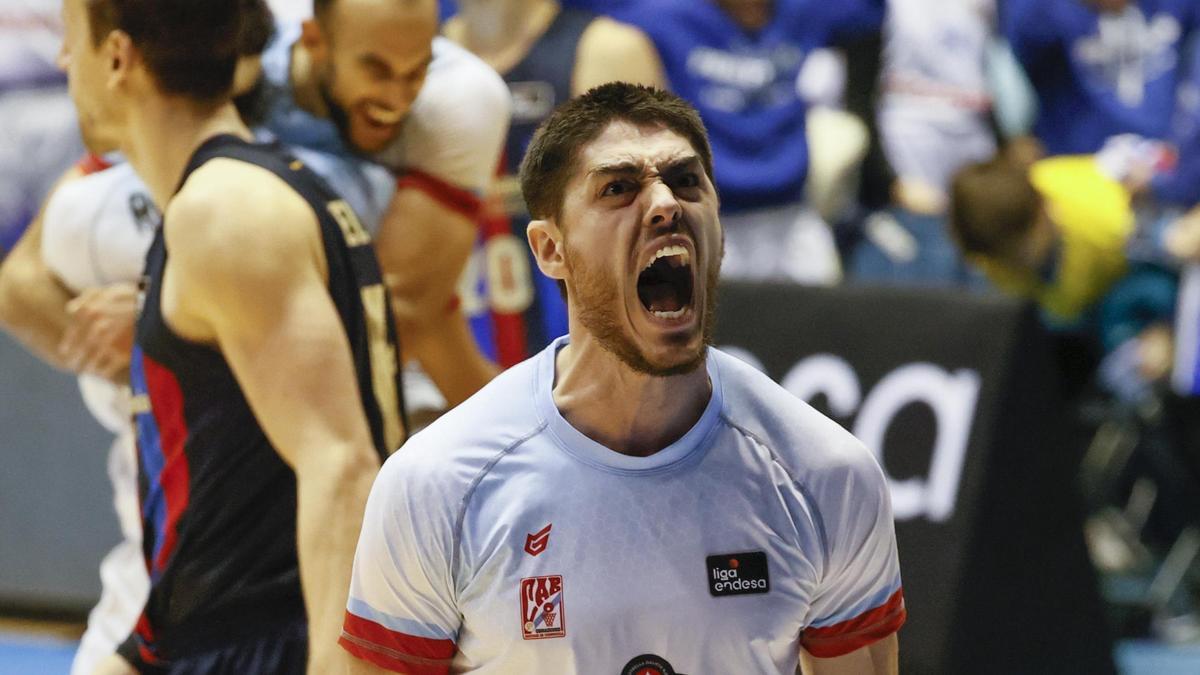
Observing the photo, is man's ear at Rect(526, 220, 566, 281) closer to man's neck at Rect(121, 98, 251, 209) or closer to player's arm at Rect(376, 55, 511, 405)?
man's neck at Rect(121, 98, 251, 209)

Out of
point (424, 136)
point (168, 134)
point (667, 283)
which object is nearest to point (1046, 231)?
point (424, 136)

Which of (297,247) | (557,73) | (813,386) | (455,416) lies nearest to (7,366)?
(557,73)

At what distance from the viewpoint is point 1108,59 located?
25.1 feet

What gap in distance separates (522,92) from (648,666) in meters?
3.04

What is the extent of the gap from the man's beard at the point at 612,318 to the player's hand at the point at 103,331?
132cm

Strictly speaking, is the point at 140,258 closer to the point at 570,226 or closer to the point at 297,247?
the point at 297,247

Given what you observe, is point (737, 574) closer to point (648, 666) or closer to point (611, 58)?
point (648, 666)

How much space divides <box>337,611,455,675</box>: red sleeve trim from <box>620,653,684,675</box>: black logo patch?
0.84 ft

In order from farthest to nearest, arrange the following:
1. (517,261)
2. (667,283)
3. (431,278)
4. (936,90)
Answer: (936,90) → (517,261) → (431,278) → (667,283)

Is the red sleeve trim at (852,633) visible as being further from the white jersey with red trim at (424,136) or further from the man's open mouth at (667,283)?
the white jersey with red trim at (424,136)

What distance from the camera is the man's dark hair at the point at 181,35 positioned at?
3014mm

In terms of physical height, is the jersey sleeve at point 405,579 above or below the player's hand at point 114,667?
above

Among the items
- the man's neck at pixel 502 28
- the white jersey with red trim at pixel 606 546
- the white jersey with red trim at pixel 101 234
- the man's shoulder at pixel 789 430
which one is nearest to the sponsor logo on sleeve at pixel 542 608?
the white jersey with red trim at pixel 606 546

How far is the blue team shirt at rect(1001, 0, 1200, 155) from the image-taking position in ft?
24.9
